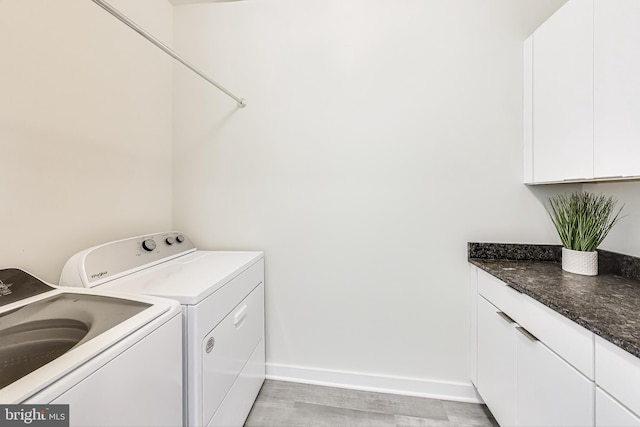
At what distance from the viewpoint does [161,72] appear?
1680 millimetres

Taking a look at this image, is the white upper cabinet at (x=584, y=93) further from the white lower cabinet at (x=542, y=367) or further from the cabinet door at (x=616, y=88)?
the white lower cabinet at (x=542, y=367)

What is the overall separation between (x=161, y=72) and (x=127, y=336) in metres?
1.73

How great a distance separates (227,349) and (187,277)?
37cm

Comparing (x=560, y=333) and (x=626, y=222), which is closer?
(x=560, y=333)

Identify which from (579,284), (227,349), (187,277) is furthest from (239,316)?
(579,284)

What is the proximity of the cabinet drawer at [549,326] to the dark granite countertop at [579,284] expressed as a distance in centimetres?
5

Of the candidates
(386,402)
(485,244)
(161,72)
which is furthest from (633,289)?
(161,72)

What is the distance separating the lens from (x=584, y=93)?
3.51 feet

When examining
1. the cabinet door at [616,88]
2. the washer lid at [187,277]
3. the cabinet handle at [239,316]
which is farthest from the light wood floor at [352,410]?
the cabinet door at [616,88]

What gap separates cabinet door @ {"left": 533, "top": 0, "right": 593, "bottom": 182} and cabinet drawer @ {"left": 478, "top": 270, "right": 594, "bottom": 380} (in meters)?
0.60

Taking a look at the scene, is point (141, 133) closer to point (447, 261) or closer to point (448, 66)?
point (448, 66)

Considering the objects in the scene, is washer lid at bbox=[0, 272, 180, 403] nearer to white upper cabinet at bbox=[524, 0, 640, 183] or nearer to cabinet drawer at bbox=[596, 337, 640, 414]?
cabinet drawer at bbox=[596, 337, 640, 414]

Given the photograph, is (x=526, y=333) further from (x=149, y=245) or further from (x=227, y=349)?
(x=149, y=245)

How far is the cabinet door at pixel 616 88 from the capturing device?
2.93ft
